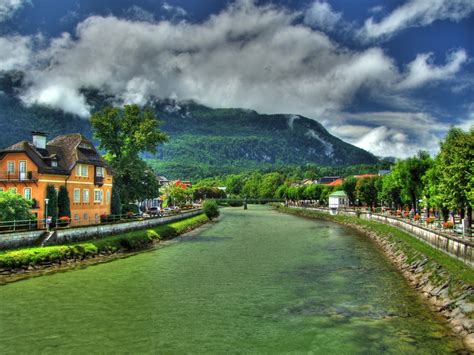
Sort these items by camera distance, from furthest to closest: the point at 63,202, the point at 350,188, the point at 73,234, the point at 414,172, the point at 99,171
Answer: the point at 350,188 < the point at 414,172 < the point at 99,171 < the point at 63,202 < the point at 73,234

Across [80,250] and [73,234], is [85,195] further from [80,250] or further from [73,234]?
[80,250]

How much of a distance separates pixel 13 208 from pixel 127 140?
2953 centimetres

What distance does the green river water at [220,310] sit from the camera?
1919cm

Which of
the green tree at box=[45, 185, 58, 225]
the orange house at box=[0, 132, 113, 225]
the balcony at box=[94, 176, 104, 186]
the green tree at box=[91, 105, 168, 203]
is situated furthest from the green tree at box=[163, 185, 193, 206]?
the green tree at box=[45, 185, 58, 225]

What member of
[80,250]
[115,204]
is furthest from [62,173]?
[80,250]

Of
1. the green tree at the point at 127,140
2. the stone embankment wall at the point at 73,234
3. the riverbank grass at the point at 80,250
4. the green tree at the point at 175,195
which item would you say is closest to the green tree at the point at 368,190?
the green tree at the point at 175,195

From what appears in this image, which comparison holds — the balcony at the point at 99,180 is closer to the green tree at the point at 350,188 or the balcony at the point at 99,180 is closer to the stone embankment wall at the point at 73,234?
the stone embankment wall at the point at 73,234

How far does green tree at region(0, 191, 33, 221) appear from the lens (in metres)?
38.8

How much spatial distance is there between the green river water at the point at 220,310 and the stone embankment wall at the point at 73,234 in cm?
573

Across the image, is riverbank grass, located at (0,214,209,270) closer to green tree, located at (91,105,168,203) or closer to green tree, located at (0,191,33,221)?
green tree, located at (0,191,33,221)

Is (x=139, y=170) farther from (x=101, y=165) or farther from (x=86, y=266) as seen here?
(x=86, y=266)

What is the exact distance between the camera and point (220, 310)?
965 inches

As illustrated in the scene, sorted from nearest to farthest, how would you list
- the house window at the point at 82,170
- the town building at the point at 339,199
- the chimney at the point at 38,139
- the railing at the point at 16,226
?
the railing at the point at 16,226 < the chimney at the point at 38,139 < the house window at the point at 82,170 < the town building at the point at 339,199

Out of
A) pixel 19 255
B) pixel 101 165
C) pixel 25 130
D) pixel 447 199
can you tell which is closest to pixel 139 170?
A: pixel 101 165
